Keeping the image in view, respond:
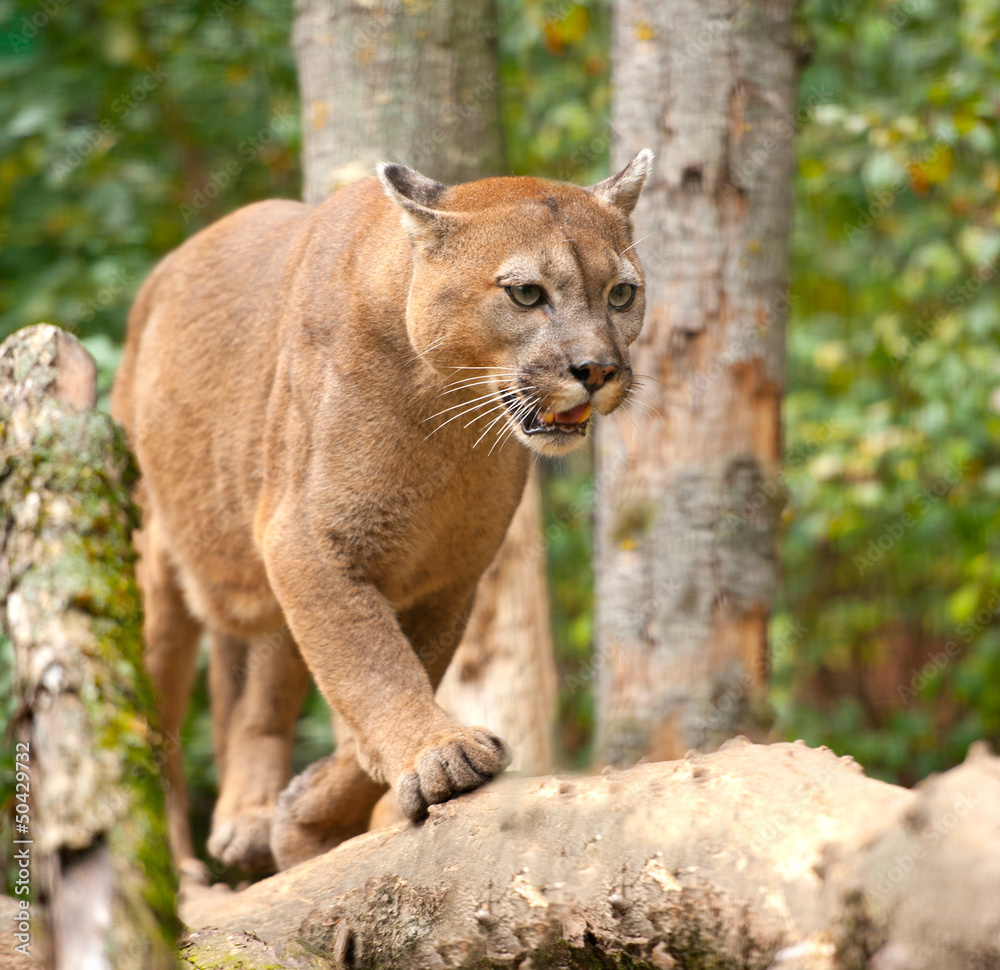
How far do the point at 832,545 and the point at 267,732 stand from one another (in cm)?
498

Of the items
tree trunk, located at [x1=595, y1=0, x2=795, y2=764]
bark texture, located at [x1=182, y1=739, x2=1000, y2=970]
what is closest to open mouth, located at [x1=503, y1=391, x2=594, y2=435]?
bark texture, located at [x1=182, y1=739, x2=1000, y2=970]

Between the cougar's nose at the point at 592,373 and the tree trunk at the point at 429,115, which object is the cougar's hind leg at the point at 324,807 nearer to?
the tree trunk at the point at 429,115

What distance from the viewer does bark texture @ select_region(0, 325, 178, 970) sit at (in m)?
1.93

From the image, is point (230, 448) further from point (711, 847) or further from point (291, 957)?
point (711, 847)

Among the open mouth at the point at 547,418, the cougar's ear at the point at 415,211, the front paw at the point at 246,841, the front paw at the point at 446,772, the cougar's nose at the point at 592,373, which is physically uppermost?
the cougar's ear at the point at 415,211

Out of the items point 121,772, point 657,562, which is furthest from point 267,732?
point 121,772

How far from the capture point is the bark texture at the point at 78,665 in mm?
1926

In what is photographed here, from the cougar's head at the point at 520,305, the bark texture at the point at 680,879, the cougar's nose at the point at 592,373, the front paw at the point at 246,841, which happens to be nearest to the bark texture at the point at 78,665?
the bark texture at the point at 680,879

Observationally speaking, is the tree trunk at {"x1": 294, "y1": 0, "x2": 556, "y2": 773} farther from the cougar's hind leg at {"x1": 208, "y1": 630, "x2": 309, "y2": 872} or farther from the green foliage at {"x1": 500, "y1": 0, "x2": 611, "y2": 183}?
the green foliage at {"x1": 500, "y1": 0, "x2": 611, "y2": 183}

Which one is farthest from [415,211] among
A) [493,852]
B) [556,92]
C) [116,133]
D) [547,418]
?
[556,92]

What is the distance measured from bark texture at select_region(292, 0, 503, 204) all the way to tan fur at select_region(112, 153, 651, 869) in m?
0.45

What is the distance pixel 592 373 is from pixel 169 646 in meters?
2.47

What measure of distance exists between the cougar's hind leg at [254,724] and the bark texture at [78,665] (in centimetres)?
155

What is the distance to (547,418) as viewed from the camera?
10.1 ft
